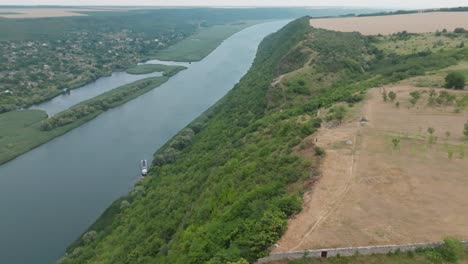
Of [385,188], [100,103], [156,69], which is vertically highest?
[385,188]

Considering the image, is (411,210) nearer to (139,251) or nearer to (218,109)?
(139,251)

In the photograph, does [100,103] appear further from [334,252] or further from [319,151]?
[334,252]

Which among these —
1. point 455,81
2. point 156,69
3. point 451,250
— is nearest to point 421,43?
point 455,81

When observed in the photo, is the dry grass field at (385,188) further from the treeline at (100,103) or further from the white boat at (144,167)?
the treeline at (100,103)

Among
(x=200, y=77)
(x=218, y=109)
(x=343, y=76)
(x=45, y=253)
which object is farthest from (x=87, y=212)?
(x=200, y=77)

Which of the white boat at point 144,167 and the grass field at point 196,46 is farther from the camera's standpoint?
the grass field at point 196,46

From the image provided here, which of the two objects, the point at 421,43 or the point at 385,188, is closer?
the point at 385,188

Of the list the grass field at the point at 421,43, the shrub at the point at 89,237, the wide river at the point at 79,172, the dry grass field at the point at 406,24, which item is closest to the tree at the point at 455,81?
the grass field at the point at 421,43

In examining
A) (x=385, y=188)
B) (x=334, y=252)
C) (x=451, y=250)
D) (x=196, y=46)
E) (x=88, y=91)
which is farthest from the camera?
(x=196, y=46)
